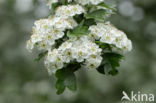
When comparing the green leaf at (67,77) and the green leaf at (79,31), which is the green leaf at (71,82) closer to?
the green leaf at (67,77)

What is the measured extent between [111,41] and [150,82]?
247 centimetres

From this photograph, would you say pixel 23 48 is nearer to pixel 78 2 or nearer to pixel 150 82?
pixel 150 82

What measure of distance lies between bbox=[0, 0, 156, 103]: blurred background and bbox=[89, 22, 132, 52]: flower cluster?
1.81 metres

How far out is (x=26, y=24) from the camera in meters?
6.98

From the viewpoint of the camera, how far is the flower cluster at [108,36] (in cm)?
273

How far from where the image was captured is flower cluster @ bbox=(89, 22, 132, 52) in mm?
2727

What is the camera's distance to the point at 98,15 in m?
2.80

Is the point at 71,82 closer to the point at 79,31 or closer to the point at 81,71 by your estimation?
the point at 79,31

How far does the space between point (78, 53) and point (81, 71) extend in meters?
3.30

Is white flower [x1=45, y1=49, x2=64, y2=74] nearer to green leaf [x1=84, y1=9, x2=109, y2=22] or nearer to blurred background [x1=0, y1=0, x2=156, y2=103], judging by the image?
green leaf [x1=84, y1=9, x2=109, y2=22]

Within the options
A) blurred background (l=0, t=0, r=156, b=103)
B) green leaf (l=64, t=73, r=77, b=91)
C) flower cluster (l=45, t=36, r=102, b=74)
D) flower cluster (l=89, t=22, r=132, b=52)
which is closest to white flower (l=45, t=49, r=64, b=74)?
flower cluster (l=45, t=36, r=102, b=74)

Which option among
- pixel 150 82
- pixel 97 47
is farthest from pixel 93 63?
pixel 150 82

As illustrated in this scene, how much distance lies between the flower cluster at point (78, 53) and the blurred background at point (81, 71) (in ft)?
6.19

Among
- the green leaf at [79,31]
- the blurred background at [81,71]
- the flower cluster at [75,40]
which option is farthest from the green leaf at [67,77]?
the blurred background at [81,71]
